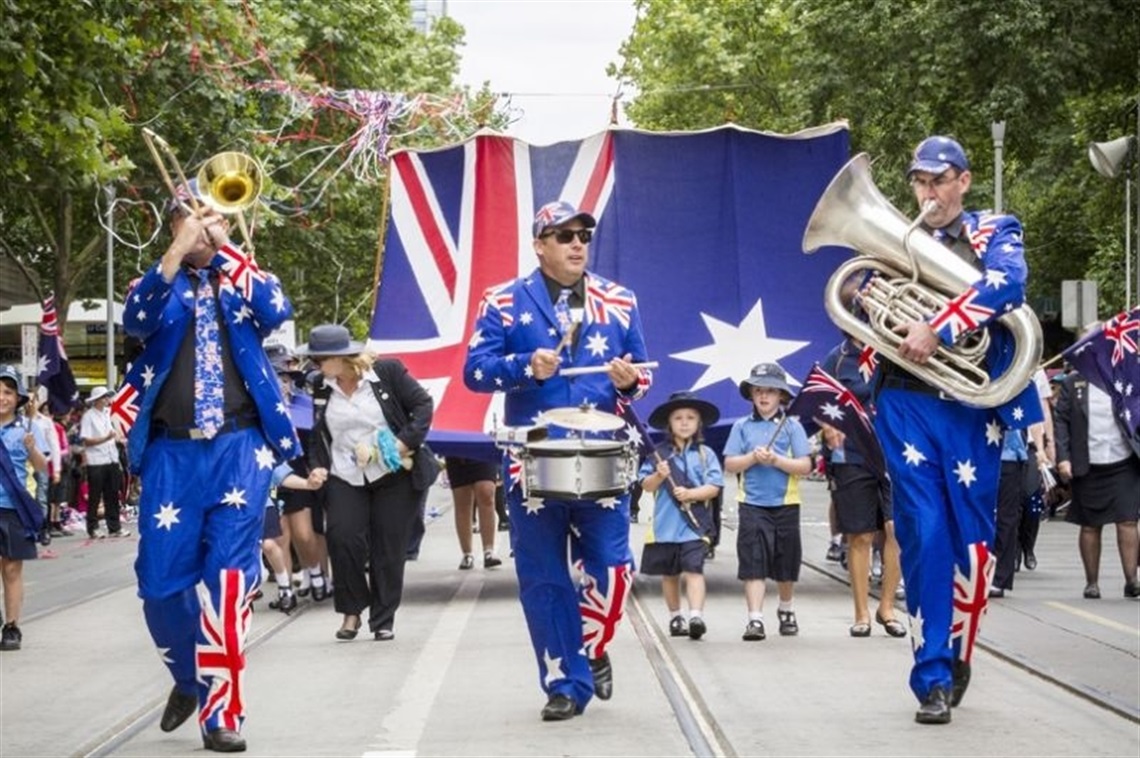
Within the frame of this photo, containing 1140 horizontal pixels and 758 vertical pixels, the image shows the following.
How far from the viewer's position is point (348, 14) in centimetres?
3628

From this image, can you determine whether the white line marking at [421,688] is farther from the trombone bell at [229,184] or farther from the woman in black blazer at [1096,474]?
the woman in black blazer at [1096,474]

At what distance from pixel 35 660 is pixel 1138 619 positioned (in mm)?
6777

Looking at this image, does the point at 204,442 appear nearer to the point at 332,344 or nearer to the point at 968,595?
the point at 968,595

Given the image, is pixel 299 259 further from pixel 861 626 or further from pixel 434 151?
pixel 861 626

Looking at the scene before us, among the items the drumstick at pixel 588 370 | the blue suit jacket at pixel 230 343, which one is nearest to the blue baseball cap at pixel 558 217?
the drumstick at pixel 588 370

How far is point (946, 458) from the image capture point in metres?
9.60

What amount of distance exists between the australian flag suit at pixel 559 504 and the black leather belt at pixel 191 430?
1.00 metres

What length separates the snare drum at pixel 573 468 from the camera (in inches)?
363

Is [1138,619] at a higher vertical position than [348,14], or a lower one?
lower

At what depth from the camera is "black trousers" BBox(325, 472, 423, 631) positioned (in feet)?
45.5

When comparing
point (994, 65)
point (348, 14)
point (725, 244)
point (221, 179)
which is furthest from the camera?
point (348, 14)

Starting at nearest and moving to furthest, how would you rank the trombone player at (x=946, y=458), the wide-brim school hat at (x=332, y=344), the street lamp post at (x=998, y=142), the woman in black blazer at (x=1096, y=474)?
the trombone player at (x=946, y=458)
the wide-brim school hat at (x=332, y=344)
the woman in black blazer at (x=1096, y=474)
the street lamp post at (x=998, y=142)

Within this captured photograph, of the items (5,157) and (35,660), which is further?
(5,157)

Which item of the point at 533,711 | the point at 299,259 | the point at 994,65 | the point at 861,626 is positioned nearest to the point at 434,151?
the point at 861,626
